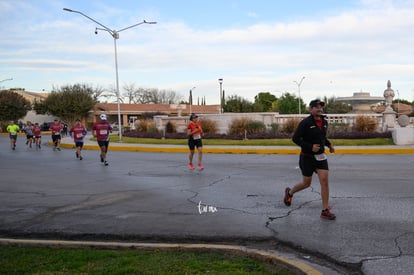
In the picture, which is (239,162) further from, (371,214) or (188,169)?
(371,214)

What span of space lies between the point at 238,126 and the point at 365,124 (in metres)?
7.58

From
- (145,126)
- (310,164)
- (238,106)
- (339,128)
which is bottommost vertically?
(310,164)

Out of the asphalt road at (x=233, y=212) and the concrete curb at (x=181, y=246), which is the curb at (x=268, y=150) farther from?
the concrete curb at (x=181, y=246)

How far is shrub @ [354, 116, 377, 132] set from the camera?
2462 centimetres

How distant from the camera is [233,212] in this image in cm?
697

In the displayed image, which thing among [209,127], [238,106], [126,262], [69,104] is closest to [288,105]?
[238,106]

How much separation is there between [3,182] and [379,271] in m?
9.69

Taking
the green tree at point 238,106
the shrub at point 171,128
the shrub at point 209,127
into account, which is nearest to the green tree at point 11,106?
the green tree at point 238,106

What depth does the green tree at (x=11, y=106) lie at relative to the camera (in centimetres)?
6231

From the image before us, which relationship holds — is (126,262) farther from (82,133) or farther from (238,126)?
(238,126)

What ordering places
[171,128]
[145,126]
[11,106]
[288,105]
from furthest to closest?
[288,105], [11,106], [145,126], [171,128]

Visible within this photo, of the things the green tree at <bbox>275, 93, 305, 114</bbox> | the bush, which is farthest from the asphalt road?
the green tree at <bbox>275, 93, 305, 114</bbox>

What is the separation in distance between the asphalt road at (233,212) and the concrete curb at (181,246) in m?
0.28

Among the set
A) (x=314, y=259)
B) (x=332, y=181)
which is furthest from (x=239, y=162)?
(x=314, y=259)
